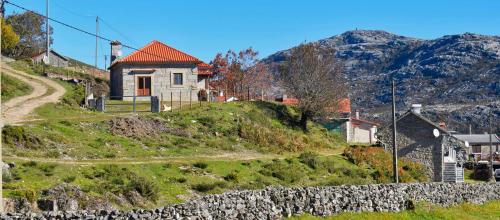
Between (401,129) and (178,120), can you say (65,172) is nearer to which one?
(178,120)

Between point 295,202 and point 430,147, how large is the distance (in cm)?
3441

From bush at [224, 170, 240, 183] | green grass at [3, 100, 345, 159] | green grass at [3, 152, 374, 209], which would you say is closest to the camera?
green grass at [3, 152, 374, 209]

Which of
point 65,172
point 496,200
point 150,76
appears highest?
point 150,76

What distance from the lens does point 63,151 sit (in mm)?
32812

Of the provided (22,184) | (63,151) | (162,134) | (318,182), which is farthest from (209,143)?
(22,184)

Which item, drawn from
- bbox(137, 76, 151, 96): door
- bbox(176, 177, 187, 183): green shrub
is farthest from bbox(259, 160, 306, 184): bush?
bbox(137, 76, 151, 96): door

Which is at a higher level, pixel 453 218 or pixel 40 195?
pixel 40 195

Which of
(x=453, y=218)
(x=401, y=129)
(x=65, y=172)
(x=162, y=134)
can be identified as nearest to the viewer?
(x=65, y=172)

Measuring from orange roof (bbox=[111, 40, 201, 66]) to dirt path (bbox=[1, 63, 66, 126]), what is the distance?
7156 mm

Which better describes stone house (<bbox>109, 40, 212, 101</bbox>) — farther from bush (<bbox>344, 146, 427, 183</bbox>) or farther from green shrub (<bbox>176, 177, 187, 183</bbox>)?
green shrub (<bbox>176, 177, 187, 183</bbox>)

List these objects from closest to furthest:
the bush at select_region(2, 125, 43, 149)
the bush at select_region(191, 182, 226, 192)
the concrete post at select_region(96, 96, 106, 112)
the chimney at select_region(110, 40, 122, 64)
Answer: the bush at select_region(191, 182, 226, 192) < the bush at select_region(2, 125, 43, 149) < the concrete post at select_region(96, 96, 106, 112) < the chimney at select_region(110, 40, 122, 64)

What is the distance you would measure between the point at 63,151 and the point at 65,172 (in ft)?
18.5

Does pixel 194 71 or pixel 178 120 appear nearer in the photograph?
pixel 178 120

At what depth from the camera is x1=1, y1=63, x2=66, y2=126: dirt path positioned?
39.9 m
